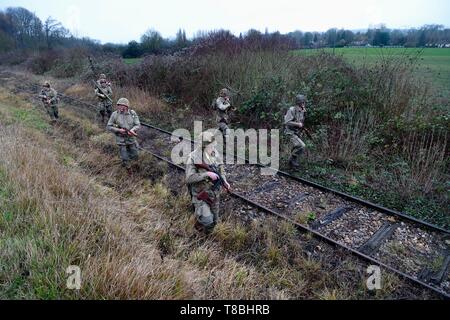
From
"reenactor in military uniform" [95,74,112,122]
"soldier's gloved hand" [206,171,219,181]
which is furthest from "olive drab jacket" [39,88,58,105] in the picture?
"soldier's gloved hand" [206,171,219,181]

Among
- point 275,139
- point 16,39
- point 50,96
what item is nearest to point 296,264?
point 275,139

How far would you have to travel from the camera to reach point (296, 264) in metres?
4.56

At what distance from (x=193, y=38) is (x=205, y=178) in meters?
19.1

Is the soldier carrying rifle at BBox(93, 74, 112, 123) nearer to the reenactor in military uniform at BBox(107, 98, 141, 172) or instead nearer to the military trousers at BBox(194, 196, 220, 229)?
the reenactor in military uniform at BBox(107, 98, 141, 172)

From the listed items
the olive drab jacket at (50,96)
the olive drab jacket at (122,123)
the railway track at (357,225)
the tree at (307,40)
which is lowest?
the railway track at (357,225)

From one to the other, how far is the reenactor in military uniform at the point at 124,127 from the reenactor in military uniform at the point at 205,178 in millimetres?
3114

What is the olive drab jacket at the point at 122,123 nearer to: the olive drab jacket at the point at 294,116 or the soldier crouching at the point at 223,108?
the soldier crouching at the point at 223,108

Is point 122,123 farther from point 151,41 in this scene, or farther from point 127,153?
point 151,41

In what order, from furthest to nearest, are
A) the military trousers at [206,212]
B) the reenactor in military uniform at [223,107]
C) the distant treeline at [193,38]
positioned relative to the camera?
the distant treeline at [193,38]
the reenactor in military uniform at [223,107]
the military trousers at [206,212]

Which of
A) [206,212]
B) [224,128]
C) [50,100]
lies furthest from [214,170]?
[50,100]

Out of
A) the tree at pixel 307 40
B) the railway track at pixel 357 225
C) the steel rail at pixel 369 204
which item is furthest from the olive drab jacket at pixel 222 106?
the tree at pixel 307 40

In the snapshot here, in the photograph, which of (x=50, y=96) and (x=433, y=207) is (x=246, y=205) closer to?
(x=433, y=207)

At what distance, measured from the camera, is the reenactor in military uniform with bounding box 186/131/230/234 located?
446 cm

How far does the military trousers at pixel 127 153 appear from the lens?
7305mm
